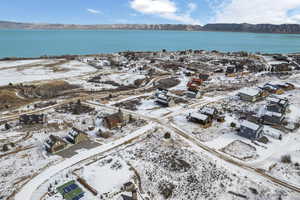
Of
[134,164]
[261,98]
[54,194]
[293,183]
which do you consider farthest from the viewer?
[261,98]

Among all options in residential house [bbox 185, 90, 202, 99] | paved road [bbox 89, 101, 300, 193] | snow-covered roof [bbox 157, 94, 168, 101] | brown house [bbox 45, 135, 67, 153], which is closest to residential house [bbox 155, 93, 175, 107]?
snow-covered roof [bbox 157, 94, 168, 101]

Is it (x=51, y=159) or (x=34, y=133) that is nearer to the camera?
(x=51, y=159)

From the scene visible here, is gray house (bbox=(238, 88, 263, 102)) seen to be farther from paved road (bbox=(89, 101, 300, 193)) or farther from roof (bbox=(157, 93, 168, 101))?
paved road (bbox=(89, 101, 300, 193))

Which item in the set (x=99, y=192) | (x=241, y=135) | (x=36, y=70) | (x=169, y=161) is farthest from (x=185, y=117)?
(x=36, y=70)

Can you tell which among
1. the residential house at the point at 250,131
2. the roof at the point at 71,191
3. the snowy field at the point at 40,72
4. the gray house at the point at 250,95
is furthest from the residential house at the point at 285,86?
the snowy field at the point at 40,72

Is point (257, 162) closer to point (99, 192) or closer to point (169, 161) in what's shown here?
point (169, 161)

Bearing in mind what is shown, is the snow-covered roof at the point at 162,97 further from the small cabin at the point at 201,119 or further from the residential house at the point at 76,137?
the residential house at the point at 76,137
